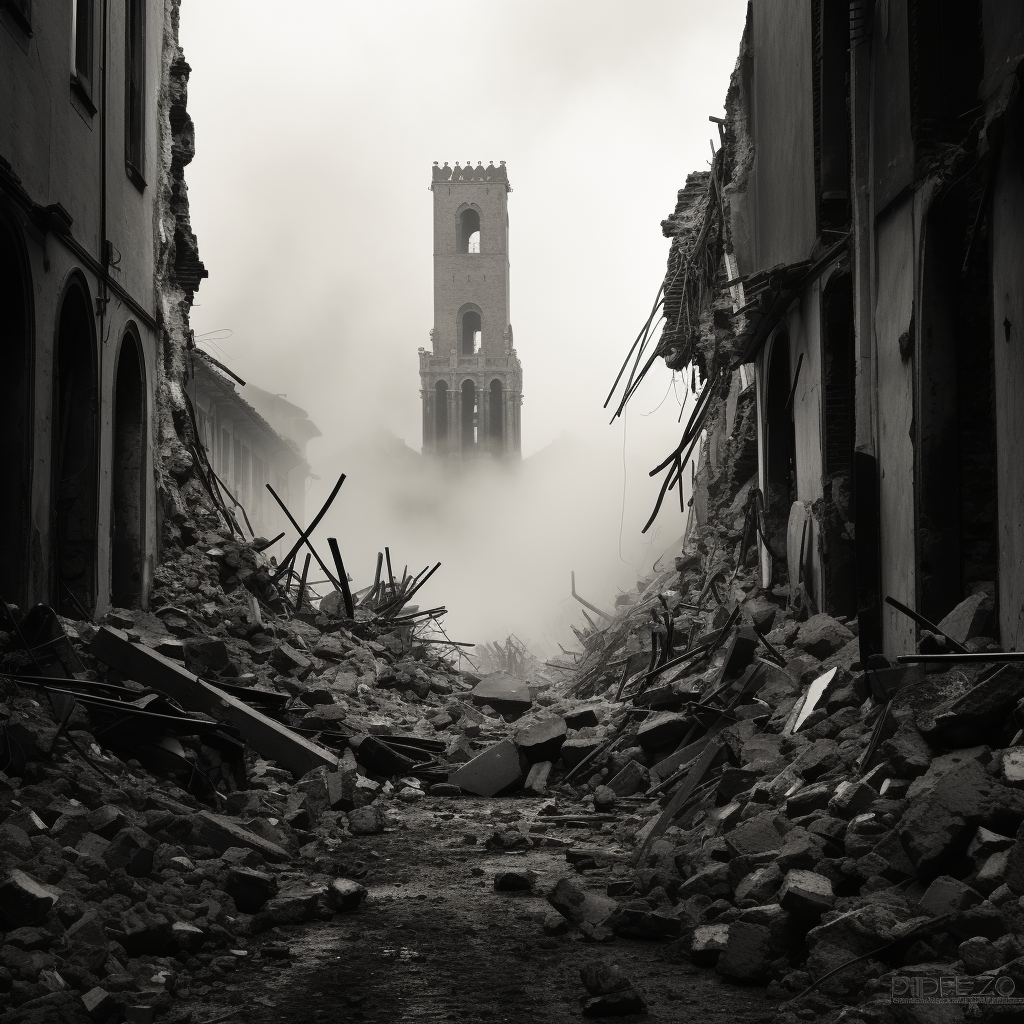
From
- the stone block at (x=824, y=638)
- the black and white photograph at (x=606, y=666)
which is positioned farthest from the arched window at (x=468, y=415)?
the stone block at (x=824, y=638)

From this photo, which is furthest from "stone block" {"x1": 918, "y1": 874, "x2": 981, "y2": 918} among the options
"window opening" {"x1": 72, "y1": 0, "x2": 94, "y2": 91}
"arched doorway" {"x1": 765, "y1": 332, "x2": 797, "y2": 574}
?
"window opening" {"x1": 72, "y1": 0, "x2": 94, "y2": 91}

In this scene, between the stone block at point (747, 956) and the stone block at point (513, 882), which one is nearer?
the stone block at point (747, 956)

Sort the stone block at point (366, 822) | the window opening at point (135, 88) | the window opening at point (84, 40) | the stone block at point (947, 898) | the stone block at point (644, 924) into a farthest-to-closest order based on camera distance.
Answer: the window opening at point (135, 88) < the window opening at point (84, 40) < the stone block at point (366, 822) < the stone block at point (644, 924) < the stone block at point (947, 898)

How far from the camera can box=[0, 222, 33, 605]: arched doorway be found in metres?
7.82

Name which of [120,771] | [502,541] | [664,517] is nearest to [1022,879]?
[120,771]

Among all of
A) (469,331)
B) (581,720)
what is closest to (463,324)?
(469,331)

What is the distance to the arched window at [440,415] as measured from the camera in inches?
2287

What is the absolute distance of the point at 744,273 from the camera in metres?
12.4

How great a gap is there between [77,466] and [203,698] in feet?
11.6

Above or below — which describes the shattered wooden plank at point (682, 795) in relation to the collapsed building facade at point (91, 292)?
below

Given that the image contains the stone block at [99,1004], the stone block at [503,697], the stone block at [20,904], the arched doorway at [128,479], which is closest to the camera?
the stone block at [99,1004]

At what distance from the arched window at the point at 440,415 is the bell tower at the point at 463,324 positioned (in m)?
0.05

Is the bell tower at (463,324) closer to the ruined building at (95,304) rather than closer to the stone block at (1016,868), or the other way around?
the ruined building at (95,304)

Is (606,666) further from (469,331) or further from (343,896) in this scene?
(469,331)
